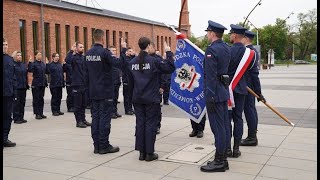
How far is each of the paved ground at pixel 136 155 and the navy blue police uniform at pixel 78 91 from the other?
29 centimetres

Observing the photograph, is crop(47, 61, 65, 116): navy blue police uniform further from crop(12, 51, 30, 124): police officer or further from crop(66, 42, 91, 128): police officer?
crop(66, 42, 91, 128): police officer

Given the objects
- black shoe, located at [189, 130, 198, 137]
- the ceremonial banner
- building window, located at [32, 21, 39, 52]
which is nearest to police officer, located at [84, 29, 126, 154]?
the ceremonial banner

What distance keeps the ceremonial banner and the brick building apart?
68.0 feet

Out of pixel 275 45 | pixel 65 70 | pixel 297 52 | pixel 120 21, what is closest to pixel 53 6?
pixel 120 21

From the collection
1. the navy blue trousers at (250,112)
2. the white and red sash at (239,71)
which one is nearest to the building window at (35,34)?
the navy blue trousers at (250,112)

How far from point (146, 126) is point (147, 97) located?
0.44 meters

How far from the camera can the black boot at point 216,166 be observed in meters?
5.43

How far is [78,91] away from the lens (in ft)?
31.7

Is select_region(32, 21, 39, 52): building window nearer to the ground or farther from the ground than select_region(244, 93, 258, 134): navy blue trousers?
farther from the ground

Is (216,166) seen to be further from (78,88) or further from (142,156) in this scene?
(78,88)

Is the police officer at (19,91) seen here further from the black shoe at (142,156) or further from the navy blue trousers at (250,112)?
the navy blue trousers at (250,112)

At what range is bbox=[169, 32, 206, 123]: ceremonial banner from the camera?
7.26 m

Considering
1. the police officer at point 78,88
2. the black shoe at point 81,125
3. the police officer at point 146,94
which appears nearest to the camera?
the police officer at point 146,94

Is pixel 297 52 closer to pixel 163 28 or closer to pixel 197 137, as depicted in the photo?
pixel 163 28
